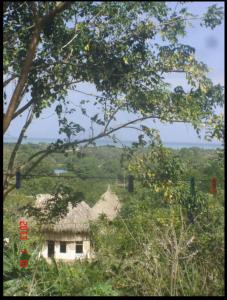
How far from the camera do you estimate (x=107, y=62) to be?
3.93m

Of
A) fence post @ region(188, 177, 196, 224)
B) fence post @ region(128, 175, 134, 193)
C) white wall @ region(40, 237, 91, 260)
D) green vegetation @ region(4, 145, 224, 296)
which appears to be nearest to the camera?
green vegetation @ region(4, 145, 224, 296)

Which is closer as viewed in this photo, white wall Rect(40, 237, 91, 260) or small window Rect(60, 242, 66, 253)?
white wall Rect(40, 237, 91, 260)

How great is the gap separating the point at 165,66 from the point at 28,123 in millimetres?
1266

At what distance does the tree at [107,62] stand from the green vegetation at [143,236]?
299 millimetres

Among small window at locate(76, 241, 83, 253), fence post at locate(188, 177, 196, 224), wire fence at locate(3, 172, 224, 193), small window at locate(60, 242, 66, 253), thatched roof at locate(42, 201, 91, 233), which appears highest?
wire fence at locate(3, 172, 224, 193)

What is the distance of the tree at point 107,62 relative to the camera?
379cm

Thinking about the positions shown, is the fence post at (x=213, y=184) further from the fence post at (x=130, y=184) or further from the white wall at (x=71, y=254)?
the white wall at (x=71, y=254)

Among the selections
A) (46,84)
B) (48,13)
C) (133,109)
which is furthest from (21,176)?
(48,13)

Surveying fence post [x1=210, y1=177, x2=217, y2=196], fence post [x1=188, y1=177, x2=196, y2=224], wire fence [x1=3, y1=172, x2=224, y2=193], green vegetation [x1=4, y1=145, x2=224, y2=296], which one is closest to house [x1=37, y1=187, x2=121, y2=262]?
green vegetation [x1=4, y1=145, x2=224, y2=296]

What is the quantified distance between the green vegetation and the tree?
0.30m

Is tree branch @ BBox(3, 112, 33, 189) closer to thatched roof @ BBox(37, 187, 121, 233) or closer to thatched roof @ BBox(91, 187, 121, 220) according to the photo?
thatched roof @ BBox(37, 187, 121, 233)

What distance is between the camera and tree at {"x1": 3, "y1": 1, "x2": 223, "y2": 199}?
3791 mm

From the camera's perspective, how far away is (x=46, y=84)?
4.03 m

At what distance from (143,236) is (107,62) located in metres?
1.42
